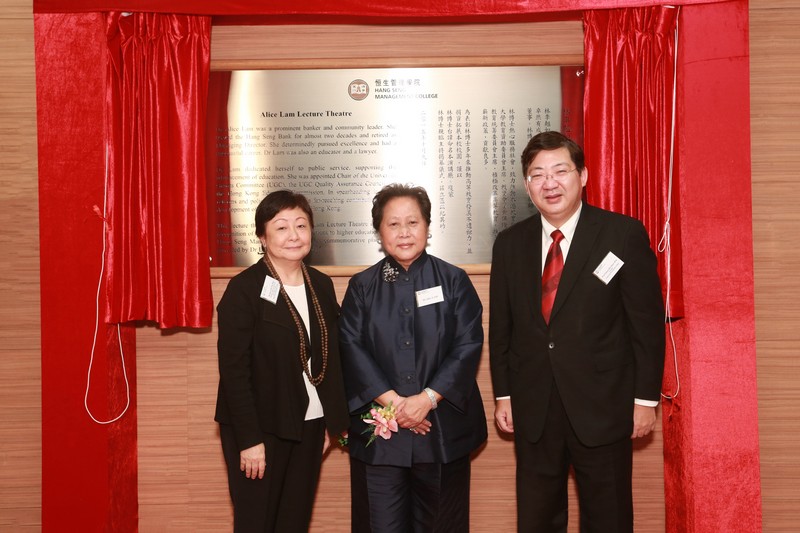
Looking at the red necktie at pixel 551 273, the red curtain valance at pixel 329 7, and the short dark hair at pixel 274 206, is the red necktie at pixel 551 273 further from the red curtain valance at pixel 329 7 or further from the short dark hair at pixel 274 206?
the red curtain valance at pixel 329 7

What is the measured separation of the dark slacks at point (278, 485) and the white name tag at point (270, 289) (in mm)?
454

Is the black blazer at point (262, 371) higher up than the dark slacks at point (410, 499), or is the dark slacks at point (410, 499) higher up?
the black blazer at point (262, 371)

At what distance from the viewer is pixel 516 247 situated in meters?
2.21

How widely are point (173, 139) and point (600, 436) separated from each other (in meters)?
2.01

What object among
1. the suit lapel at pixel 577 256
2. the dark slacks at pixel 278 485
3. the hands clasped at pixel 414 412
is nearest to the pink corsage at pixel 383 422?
the hands clasped at pixel 414 412

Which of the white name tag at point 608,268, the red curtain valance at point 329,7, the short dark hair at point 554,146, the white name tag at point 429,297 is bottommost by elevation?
the white name tag at point 429,297

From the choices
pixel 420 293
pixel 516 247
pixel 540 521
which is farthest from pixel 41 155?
pixel 540 521

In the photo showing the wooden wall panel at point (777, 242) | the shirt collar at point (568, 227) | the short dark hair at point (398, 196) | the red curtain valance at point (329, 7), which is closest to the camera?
the shirt collar at point (568, 227)

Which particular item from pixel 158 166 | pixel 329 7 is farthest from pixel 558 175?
pixel 158 166

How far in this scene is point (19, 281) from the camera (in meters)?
2.66

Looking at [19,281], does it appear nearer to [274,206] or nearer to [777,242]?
[274,206]

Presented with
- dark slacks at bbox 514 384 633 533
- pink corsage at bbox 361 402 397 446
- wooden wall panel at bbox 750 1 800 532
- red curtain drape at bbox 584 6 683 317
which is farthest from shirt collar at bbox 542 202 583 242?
wooden wall panel at bbox 750 1 800 532

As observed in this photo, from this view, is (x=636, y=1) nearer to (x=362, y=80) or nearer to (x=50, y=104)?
(x=362, y=80)

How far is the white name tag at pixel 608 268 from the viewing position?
203 cm
